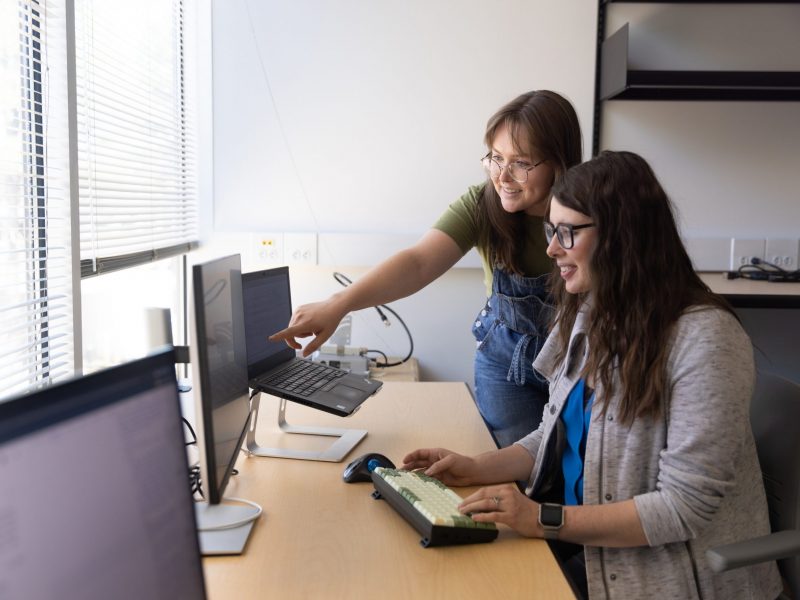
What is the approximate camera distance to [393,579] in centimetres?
108

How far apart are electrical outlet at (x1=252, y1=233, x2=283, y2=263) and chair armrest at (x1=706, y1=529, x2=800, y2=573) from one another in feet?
7.12

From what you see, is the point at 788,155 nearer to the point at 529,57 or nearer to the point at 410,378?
the point at 529,57

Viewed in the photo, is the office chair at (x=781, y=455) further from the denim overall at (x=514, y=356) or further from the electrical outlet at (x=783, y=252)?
the electrical outlet at (x=783, y=252)

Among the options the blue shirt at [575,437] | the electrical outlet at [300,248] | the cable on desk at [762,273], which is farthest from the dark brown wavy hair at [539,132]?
the cable on desk at [762,273]

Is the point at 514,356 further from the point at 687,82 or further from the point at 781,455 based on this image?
the point at 687,82

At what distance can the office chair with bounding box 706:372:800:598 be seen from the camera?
1352 millimetres

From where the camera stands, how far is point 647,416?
4.13 ft

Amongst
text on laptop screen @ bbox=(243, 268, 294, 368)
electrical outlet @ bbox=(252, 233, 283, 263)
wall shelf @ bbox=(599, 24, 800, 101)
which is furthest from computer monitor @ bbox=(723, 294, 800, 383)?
text on laptop screen @ bbox=(243, 268, 294, 368)

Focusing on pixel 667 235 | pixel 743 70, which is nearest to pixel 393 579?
pixel 667 235

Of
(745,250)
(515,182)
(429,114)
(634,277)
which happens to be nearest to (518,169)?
(515,182)

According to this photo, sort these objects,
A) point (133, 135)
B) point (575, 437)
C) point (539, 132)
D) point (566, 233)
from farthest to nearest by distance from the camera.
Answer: point (133, 135), point (539, 132), point (575, 437), point (566, 233)

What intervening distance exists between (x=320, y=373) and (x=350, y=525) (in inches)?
22.0

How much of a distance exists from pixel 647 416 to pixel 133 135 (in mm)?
1861

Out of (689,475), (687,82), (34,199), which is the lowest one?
(689,475)
